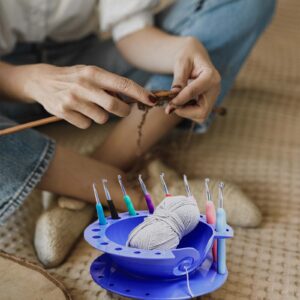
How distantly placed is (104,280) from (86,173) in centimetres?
23

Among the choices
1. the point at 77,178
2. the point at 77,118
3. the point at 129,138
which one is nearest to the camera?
the point at 77,118

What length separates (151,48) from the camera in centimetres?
99

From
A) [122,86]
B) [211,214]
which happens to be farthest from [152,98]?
[211,214]

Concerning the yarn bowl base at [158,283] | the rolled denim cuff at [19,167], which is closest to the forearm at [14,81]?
the rolled denim cuff at [19,167]

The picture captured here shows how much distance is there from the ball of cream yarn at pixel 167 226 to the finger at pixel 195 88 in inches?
5.4

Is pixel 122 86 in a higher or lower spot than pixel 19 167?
higher

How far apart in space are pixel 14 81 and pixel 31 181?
149 mm

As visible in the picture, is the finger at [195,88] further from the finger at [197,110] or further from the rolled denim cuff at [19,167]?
the rolled denim cuff at [19,167]

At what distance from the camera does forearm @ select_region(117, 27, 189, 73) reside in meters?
0.95

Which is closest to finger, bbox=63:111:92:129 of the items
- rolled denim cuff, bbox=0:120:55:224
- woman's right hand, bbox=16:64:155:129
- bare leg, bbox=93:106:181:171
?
woman's right hand, bbox=16:64:155:129

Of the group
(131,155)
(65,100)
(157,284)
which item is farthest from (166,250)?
(131,155)

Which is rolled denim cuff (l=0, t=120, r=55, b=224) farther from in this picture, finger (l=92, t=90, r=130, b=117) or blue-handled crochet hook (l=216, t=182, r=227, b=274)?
blue-handled crochet hook (l=216, t=182, r=227, b=274)

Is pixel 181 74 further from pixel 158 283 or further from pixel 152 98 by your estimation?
pixel 158 283

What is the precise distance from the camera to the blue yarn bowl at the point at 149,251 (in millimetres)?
626
